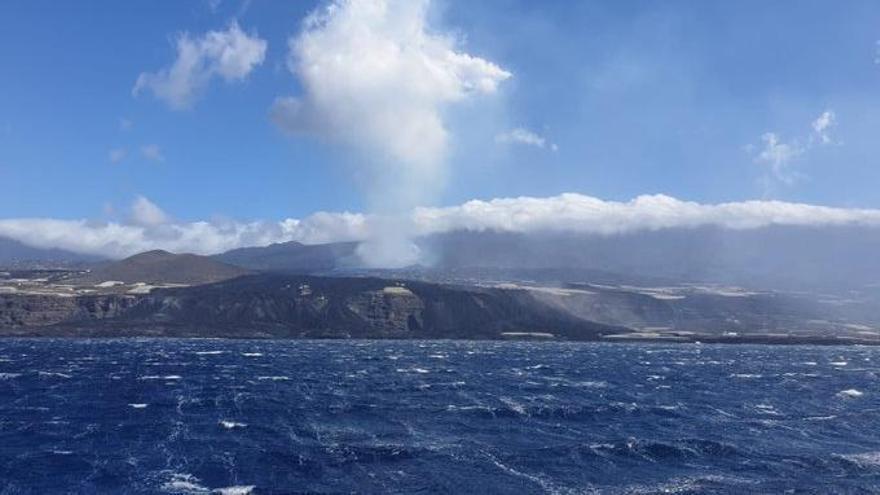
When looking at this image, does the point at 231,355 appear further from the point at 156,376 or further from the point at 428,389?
the point at 428,389

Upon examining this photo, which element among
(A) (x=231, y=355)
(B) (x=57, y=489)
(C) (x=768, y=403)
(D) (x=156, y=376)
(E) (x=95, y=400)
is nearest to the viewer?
(B) (x=57, y=489)

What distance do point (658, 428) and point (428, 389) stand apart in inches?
1657

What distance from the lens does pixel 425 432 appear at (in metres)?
85.1

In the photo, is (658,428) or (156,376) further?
(156,376)

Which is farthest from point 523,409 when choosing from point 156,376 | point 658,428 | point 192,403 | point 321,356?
point 321,356

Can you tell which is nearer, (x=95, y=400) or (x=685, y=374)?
(x=95, y=400)

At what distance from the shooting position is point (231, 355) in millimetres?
196250

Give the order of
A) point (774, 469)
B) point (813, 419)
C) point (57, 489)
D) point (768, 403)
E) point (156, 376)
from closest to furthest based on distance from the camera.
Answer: point (57, 489) < point (774, 469) < point (813, 419) < point (768, 403) < point (156, 376)

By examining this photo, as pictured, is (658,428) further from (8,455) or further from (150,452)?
(8,455)

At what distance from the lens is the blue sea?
212ft

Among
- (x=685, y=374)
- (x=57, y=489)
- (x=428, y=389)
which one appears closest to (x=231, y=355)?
(x=428, y=389)

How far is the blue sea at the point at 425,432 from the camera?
6475cm

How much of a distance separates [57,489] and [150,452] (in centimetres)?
1362

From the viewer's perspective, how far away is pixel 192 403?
10500cm
